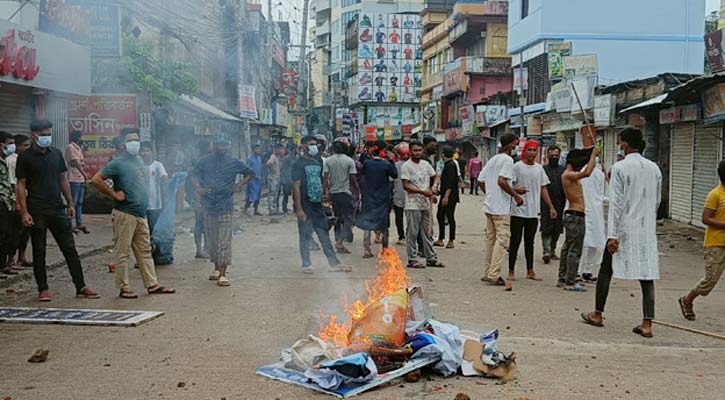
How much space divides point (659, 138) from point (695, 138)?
7.05ft

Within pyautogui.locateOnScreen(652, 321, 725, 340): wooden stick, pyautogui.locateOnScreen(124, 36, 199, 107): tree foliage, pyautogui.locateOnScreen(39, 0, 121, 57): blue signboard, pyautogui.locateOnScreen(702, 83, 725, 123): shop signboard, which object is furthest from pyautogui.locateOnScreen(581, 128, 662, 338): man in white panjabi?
pyautogui.locateOnScreen(39, 0, 121, 57): blue signboard

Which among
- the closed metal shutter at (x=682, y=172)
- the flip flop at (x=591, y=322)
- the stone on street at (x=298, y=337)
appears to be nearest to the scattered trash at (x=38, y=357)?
the stone on street at (x=298, y=337)

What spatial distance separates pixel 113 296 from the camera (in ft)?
25.8

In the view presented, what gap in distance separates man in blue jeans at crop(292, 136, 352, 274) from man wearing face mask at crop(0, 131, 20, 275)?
342 cm

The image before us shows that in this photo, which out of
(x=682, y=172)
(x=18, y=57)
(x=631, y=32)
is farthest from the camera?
(x=631, y=32)

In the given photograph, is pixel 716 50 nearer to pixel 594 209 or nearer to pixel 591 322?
pixel 594 209

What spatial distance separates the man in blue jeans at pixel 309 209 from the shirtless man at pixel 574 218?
2758 mm

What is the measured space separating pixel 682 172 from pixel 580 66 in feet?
35.0

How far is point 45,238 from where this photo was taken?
7.47 m

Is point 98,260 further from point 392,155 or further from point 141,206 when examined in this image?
point 392,155

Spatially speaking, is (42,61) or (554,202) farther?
(42,61)

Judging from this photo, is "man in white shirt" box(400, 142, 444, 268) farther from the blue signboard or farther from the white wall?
the white wall

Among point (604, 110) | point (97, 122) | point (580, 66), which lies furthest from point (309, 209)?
point (580, 66)

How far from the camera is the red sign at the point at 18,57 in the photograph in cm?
1160
